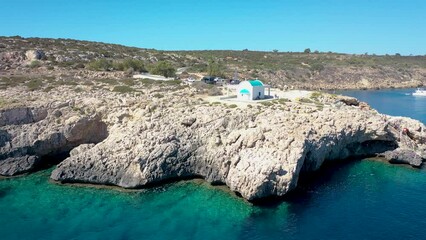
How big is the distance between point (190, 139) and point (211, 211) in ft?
28.7

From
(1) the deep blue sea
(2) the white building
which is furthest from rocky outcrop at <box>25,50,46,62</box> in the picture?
(2) the white building

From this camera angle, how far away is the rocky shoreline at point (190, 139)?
1233 inches

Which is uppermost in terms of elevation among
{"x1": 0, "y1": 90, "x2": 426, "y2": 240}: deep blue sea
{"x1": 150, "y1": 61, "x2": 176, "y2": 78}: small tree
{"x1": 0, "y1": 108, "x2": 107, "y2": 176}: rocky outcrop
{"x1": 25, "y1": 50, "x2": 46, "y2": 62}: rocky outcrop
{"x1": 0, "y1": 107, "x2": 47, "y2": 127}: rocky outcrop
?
{"x1": 25, "y1": 50, "x2": 46, "y2": 62}: rocky outcrop

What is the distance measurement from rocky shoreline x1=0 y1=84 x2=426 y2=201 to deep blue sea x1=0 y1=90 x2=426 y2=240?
1591 mm

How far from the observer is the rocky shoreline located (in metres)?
31.3

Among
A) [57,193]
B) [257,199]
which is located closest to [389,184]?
[257,199]

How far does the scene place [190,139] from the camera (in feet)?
113

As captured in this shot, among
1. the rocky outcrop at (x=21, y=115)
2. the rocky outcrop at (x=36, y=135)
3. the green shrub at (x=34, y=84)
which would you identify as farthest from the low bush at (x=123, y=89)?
the rocky outcrop at (x=21, y=115)

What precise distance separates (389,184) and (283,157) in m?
10.6

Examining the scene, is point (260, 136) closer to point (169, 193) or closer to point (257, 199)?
point (257, 199)

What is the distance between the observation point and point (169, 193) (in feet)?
101

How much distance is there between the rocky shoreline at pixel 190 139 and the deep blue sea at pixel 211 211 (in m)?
1.59

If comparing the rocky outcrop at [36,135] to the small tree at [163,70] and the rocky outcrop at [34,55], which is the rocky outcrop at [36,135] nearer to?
the small tree at [163,70]

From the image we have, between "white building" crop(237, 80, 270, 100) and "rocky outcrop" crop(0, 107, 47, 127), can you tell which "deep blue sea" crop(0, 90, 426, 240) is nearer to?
"rocky outcrop" crop(0, 107, 47, 127)
